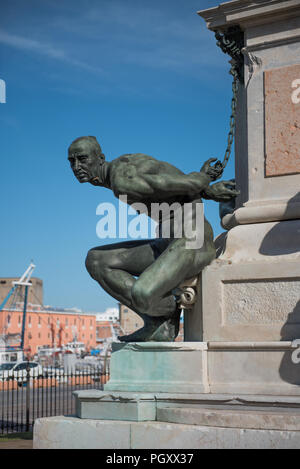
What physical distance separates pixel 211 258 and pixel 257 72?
1.52m

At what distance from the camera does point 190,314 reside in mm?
4824

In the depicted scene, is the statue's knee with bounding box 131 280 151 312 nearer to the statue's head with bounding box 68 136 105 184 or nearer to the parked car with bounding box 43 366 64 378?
the statue's head with bounding box 68 136 105 184

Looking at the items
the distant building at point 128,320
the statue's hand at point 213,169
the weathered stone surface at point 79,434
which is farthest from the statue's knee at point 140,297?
the distant building at point 128,320

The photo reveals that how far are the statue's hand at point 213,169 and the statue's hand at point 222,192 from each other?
6 centimetres

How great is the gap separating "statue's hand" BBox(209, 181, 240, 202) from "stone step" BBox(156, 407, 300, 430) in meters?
1.59

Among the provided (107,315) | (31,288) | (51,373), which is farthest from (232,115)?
(107,315)

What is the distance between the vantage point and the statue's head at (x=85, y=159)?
194 inches

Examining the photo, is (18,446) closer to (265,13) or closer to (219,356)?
(219,356)

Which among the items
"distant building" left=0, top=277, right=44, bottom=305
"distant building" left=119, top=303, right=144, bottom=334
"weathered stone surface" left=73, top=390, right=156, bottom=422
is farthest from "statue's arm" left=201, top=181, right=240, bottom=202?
"distant building" left=0, top=277, right=44, bottom=305

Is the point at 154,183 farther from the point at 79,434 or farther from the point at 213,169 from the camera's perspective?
the point at 79,434

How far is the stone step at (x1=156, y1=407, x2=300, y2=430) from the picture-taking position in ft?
12.6

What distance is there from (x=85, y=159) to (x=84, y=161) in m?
0.02

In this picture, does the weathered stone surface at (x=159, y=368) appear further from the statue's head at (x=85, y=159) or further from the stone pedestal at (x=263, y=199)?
the statue's head at (x=85, y=159)

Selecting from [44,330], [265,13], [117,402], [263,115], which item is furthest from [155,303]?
[44,330]
